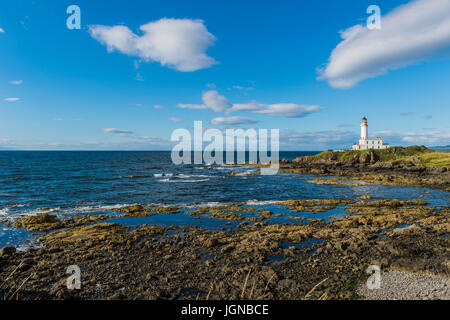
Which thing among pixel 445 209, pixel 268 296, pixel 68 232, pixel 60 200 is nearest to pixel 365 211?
pixel 445 209

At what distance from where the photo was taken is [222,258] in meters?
15.2

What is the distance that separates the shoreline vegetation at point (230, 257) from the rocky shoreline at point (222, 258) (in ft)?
0.18

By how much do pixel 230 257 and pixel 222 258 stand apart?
0.53 metres

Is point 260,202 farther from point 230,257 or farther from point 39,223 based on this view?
point 39,223

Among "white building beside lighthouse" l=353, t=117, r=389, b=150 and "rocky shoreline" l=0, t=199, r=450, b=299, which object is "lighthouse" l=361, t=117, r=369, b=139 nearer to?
"white building beside lighthouse" l=353, t=117, r=389, b=150

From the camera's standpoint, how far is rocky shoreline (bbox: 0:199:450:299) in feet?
37.6

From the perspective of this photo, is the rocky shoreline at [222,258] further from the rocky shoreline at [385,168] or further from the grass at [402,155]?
the grass at [402,155]

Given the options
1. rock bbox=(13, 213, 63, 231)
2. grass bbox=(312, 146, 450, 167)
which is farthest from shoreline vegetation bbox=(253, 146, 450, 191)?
rock bbox=(13, 213, 63, 231)

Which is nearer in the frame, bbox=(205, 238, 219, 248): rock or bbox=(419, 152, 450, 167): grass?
bbox=(205, 238, 219, 248): rock

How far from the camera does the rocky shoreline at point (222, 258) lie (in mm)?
11469

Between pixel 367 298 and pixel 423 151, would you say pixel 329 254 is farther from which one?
pixel 423 151

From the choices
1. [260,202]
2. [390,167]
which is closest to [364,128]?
[390,167]

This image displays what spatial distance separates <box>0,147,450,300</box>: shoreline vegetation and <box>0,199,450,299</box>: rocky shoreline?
0.06 meters
